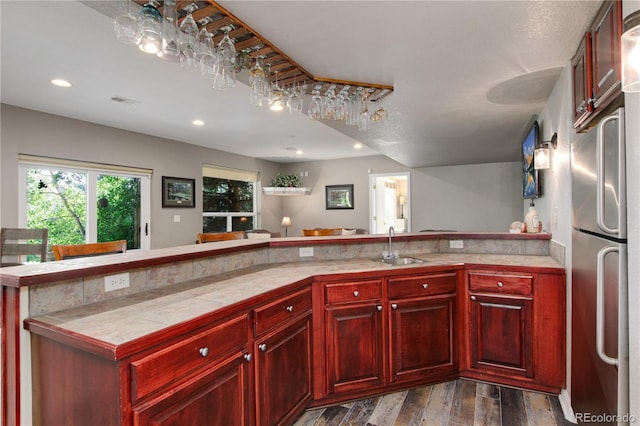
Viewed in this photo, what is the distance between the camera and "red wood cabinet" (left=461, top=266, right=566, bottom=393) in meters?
2.34

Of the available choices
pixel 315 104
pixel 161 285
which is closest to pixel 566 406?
pixel 161 285

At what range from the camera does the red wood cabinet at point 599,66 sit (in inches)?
54.2

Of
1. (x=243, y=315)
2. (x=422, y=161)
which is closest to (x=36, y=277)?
(x=243, y=315)

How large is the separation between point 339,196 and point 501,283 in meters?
5.80

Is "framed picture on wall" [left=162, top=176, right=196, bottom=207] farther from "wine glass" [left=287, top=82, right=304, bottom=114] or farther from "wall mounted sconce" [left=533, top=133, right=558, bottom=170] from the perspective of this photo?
"wall mounted sconce" [left=533, top=133, right=558, bottom=170]

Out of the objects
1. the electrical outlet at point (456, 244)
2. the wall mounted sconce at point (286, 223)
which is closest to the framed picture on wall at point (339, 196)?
the wall mounted sconce at point (286, 223)

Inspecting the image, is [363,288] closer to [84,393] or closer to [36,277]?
[84,393]

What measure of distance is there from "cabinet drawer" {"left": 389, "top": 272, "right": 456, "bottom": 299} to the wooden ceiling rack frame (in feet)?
5.05

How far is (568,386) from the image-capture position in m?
2.22

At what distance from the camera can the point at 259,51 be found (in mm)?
2119

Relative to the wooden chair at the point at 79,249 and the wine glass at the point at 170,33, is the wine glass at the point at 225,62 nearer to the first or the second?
the wine glass at the point at 170,33

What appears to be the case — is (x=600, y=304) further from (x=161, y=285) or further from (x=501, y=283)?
(x=161, y=285)

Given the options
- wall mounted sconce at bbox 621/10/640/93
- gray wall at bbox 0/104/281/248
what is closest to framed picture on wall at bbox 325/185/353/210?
gray wall at bbox 0/104/281/248

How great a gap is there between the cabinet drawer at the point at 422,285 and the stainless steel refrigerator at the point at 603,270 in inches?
32.2
